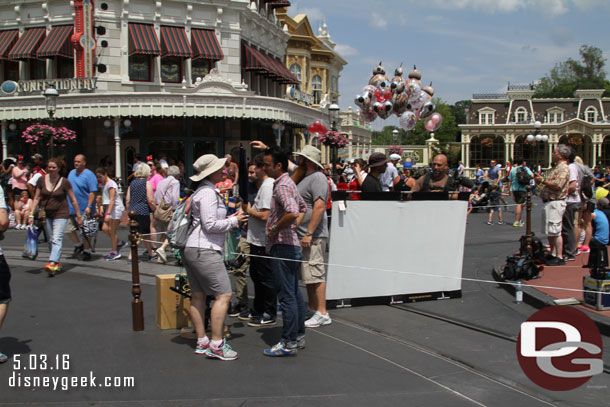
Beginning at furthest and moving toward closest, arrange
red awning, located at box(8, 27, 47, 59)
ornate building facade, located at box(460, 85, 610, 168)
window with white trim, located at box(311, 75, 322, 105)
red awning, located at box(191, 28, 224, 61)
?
ornate building facade, located at box(460, 85, 610, 168)
window with white trim, located at box(311, 75, 322, 105)
red awning, located at box(191, 28, 224, 61)
red awning, located at box(8, 27, 47, 59)

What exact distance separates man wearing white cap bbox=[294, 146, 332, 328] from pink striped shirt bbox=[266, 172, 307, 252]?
0.55 meters

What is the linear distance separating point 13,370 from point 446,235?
521 cm

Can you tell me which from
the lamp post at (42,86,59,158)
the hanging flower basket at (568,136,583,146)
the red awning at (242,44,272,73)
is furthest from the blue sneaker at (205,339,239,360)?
the hanging flower basket at (568,136,583,146)

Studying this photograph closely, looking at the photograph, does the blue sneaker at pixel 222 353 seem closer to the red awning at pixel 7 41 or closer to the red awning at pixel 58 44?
the red awning at pixel 58 44

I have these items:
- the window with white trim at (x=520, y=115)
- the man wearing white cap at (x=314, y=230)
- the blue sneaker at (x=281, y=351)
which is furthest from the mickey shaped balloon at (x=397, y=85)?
the window with white trim at (x=520, y=115)

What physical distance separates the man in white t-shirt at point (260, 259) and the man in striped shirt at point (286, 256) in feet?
1.55

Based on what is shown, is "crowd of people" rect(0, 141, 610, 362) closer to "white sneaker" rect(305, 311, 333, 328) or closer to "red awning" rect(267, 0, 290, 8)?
"white sneaker" rect(305, 311, 333, 328)

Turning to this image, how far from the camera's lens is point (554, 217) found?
919 centimetres

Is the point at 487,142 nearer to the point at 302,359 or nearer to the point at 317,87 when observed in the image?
the point at 317,87

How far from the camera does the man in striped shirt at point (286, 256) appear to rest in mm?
5293

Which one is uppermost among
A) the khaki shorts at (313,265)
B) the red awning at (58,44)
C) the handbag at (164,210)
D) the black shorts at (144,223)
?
the red awning at (58,44)

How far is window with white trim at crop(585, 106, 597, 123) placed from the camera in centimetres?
5675

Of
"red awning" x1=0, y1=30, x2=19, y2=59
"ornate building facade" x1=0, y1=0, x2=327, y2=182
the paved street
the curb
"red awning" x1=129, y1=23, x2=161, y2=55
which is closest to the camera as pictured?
the paved street

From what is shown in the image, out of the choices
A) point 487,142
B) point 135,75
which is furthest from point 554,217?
point 487,142
